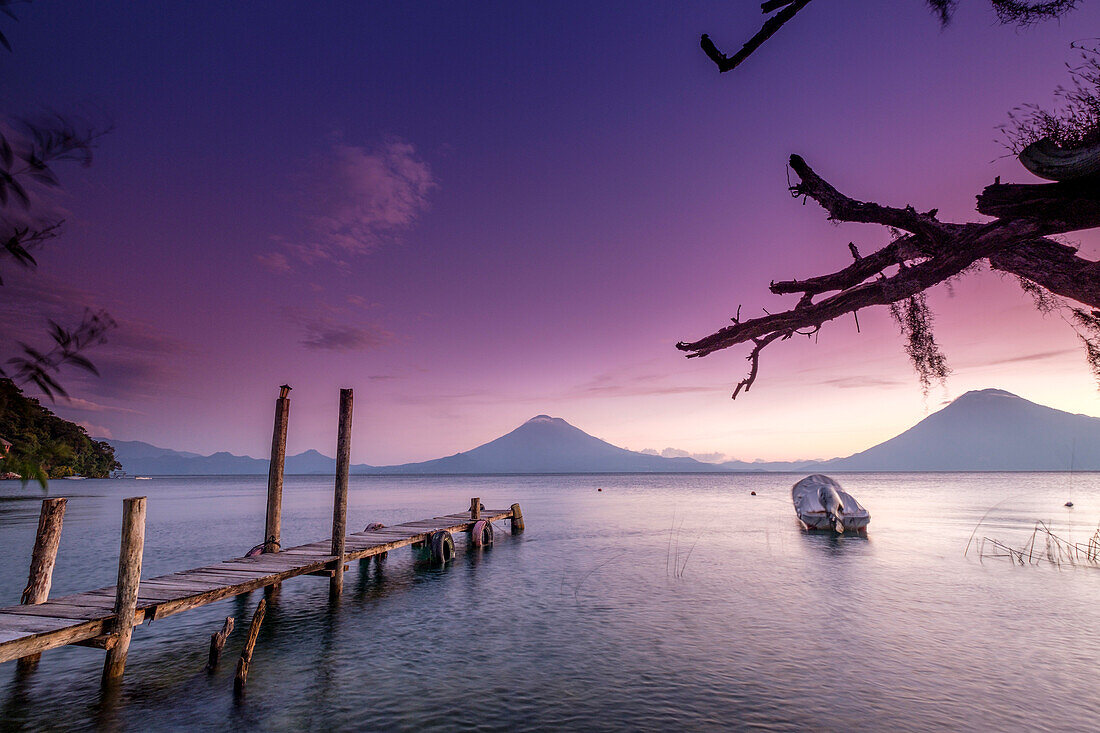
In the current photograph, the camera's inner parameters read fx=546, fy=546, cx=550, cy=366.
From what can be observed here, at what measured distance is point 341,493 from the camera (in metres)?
17.7

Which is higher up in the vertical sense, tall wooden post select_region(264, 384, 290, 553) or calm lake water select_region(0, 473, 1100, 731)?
tall wooden post select_region(264, 384, 290, 553)

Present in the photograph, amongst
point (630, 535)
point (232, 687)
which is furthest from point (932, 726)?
point (630, 535)

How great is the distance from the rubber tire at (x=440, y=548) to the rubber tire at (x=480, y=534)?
12.2 ft

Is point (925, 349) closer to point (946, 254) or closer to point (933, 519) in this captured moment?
point (946, 254)

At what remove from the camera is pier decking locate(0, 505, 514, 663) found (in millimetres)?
8539

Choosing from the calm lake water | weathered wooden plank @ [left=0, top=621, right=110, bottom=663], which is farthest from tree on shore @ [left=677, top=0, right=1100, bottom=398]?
weathered wooden plank @ [left=0, top=621, right=110, bottom=663]

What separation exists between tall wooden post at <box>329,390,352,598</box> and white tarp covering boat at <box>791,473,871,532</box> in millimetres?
29316

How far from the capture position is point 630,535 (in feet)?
114

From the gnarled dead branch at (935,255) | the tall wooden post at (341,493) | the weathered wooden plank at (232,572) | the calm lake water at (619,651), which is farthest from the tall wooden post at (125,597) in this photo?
the gnarled dead branch at (935,255)

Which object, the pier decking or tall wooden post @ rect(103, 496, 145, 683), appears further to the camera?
tall wooden post @ rect(103, 496, 145, 683)

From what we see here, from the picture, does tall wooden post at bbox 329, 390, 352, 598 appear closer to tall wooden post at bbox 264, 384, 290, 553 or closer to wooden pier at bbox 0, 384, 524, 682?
wooden pier at bbox 0, 384, 524, 682

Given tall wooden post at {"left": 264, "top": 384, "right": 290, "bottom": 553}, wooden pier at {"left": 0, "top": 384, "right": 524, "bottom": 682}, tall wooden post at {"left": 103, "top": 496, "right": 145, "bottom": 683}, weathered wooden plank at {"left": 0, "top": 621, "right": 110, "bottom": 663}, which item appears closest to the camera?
weathered wooden plank at {"left": 0, "top": 621, "right": 110, "bottom": 663}

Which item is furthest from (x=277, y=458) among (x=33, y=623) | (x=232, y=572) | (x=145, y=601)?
(x=33, y=623)

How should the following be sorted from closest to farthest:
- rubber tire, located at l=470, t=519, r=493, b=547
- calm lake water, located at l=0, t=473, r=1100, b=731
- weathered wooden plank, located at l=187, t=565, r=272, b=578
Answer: calm lake water, located at l=0, t=473, r=1100, b=731 < weathered wooden plank, located at l=187, t=565, r=272, b=578 < rubber tire, located at l=470, t=519, r=493, b=547
